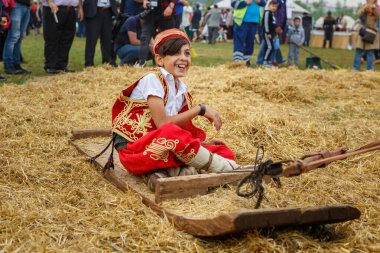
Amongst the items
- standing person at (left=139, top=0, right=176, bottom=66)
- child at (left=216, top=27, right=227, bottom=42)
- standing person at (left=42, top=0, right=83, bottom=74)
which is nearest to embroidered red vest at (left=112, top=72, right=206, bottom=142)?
standing person at (left=42, top=0, right=83, bottom=74)

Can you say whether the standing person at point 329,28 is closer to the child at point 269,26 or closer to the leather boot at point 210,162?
the child at point 269,26

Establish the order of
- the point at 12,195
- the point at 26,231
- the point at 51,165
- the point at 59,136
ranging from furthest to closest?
the point at 59,136
the point at 51,165
the point at 12,195
the point at 26,231

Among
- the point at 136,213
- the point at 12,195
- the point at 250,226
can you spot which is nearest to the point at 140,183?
the point at 136,213

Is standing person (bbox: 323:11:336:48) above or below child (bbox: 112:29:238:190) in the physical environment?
below

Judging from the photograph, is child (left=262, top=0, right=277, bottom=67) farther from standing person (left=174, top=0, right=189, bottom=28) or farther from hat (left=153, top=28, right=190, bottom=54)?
hat (left=153, top=28, right=190, bottom=54)

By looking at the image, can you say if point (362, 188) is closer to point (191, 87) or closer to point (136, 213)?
point (136, 213)

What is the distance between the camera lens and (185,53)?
3.72 metres

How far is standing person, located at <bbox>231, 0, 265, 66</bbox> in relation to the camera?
1184 centimetres

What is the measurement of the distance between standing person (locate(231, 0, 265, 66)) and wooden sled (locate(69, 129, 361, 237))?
28.3 ft

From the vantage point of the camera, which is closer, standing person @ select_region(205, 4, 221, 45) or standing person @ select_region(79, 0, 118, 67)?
standing person @ select_region(79, 0, 118, 67)

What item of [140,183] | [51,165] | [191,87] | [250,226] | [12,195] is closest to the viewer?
[250,226]

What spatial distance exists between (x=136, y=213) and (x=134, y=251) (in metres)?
0.48

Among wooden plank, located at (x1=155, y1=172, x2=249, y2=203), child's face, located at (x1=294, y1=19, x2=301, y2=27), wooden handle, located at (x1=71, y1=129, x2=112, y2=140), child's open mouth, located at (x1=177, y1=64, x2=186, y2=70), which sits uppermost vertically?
child's open mouth, located at (x1=177, y1=64, x2=186, y2=70)

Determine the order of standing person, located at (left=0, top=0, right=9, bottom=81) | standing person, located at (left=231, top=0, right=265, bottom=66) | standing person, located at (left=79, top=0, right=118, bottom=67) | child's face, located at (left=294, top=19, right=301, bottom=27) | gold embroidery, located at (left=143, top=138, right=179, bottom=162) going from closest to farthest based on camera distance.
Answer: gold embroidery, located at (left=143, top=138, right=179, bottom=162) < standing person, located at (left=0, top=0, right=9, bottom=81) < standing person, located at (left=79, top=0, right=118, bottom=67) < standing person, located at (left=231, top=0, right=265, bottom=66) < child's face, located at (left=294, top=19, right=301, bottom=27)
